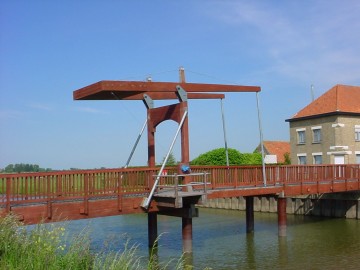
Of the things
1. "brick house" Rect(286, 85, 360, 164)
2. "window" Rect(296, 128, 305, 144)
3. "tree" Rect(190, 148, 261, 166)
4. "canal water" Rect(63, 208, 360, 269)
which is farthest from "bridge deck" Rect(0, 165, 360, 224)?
"tree" Rect(190, 148, 261, 166)

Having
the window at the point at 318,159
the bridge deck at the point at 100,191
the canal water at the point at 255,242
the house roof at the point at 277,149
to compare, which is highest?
the house roof at the point at 277,149

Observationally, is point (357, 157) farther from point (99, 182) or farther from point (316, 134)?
point (99, 182)

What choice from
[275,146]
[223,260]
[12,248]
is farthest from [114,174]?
[275,146]

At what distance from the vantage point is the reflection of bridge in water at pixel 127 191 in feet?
43.3

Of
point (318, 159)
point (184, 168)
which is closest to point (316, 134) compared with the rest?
point (318, 159)

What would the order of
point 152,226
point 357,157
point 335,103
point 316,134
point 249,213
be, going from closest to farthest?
point 152,226
point 249,213
point 357,157
point 335,103
point 316,134

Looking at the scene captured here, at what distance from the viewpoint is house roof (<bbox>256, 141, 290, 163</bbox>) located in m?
57.6

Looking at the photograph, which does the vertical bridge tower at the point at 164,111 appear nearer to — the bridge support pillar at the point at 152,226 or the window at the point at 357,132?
the bridge support pillar at the point at 152,226

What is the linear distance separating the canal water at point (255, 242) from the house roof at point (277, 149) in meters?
29.7

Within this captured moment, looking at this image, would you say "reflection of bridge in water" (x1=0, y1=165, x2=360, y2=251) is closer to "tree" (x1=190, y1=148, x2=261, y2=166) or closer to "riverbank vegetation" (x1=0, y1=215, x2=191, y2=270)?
"riverbank vegetation" (x1=0, y1=215, x2=191, y2=270)

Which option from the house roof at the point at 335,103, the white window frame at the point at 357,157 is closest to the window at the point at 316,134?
the house roof at the point at 335,103

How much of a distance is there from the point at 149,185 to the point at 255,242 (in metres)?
6.21

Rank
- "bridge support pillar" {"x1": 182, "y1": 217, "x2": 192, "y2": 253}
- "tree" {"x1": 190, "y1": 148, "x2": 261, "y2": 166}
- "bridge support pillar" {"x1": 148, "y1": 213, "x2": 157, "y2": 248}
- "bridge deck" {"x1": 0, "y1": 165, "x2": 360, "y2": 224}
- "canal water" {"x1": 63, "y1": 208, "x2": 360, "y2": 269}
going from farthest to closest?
1. "tree" {"x1": 190, "y1": 148, "x2": 261, "y2": 166}
2. "bridge support pillar" {"x1": 148, "y1": 213, "x2": 157, "y2": 248}
3. "bridge support pillar" {"x1": 182, "y1": 217, "x2": 192, "y2": 253}
4. "canal water" {"x1": 63, "y1": 208, "x2": 360, "y2": 269}
5. "bridge deck" {"x1": 0, "y1": 165, "x2": 360, "y2": 224}

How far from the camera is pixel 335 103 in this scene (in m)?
35.9
